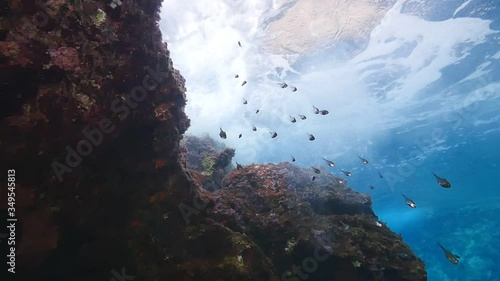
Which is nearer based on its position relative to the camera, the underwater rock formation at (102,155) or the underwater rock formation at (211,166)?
the underwater rock formation at (102,155)

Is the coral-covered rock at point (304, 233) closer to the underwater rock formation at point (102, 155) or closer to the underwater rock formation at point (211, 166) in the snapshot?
the underwater rock formation at point (102, 155)

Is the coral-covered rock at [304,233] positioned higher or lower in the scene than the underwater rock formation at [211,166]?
lower

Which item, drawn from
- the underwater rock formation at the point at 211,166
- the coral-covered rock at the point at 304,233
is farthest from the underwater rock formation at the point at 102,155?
the underwater rock formation at the point at 211,166

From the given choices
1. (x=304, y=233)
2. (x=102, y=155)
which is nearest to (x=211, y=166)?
(x=304, y=233)

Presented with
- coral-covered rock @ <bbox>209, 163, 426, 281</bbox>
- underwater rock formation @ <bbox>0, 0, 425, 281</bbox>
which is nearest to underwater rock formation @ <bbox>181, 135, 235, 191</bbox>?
coral-covered rock @ <bbox>209, 163, 426, 281</bbox>

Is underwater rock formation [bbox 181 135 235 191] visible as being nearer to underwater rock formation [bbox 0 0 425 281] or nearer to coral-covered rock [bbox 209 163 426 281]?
coral-covered rock [bbox 209 163 426 281]

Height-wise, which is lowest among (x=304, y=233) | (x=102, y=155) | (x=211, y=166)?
(x=102, y=155)

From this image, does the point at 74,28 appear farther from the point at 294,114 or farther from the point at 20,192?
the point at 294,114

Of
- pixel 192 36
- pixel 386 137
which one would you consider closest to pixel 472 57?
pixel 386 137

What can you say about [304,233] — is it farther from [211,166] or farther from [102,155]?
[102,155]
